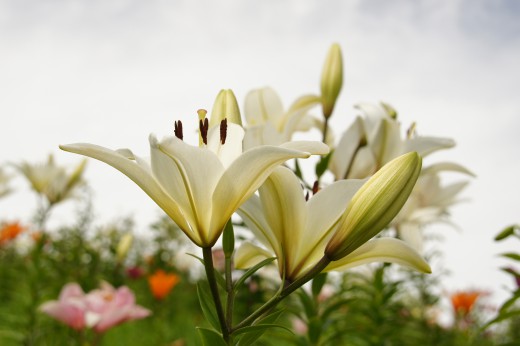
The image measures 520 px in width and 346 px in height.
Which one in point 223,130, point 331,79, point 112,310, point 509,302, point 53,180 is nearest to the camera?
point 223,130

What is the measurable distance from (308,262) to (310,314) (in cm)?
64

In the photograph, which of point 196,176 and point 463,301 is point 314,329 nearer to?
point 196,176

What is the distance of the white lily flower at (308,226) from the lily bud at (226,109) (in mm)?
106

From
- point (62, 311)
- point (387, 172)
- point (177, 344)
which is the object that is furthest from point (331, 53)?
point (177, 344)

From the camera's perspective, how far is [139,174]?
61 cm

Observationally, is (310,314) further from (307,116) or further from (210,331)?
(210,331)

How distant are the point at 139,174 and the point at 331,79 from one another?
856mm

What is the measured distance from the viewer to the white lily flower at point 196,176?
1.90 ft

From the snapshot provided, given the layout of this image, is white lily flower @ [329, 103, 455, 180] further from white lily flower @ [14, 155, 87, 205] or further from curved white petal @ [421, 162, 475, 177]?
white lily flower @ [14, 155, 87, 205]

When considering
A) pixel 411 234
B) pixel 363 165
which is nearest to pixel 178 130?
pixel 363 165

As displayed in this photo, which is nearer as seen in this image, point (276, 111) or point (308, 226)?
point (308, 226)

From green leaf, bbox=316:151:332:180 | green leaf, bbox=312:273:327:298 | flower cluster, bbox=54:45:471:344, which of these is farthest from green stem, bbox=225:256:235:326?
green leaf, bbox=316:151:332:180

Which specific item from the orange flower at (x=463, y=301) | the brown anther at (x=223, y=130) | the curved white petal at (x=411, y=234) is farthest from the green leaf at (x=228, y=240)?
the orange flower at (x=463, y=301)

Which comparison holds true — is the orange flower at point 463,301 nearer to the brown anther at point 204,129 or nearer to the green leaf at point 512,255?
the green leaf at point 512,255
